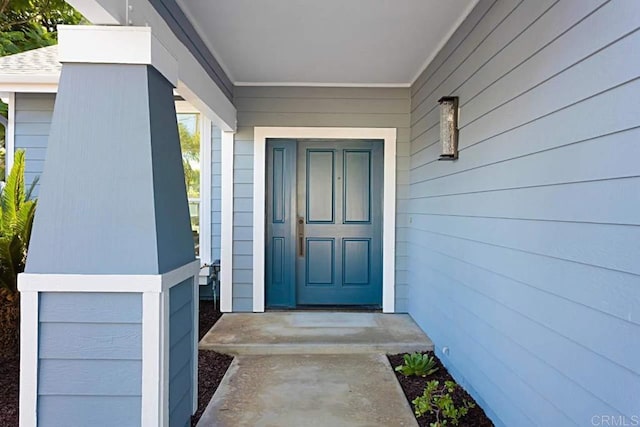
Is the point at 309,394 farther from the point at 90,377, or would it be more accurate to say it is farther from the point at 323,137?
the point at 323,137

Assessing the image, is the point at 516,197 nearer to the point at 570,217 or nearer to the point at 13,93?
the point at 570,217

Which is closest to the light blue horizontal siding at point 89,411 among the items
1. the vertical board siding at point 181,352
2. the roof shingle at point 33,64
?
the vertical board siding at point 181,352

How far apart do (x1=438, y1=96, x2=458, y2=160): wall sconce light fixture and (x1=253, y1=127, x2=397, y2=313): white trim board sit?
1.52m

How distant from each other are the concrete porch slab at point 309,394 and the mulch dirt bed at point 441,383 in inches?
2.5

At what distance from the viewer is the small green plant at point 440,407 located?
255 centimetres

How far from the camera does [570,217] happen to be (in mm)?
1761

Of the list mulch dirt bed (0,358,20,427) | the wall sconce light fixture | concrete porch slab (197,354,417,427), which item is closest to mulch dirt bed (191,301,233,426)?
concrete porch slab (197,354,417,427)

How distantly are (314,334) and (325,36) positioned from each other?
2.56 metres

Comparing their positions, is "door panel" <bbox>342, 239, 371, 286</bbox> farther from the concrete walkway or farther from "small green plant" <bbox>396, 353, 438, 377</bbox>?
"small green plant" <bbox>396, 353, 438, 377</bbox>

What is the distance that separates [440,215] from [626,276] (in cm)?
222

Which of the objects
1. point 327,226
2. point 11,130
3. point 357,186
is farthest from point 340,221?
point 11,130

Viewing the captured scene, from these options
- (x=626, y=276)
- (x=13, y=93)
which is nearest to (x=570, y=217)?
(x=626, y=276)

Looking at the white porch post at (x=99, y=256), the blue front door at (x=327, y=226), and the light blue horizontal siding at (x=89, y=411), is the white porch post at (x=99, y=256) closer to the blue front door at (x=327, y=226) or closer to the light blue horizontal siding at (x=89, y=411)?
the light blue horizontal siding at (x=89, y=411)

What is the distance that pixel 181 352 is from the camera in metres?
2.35
